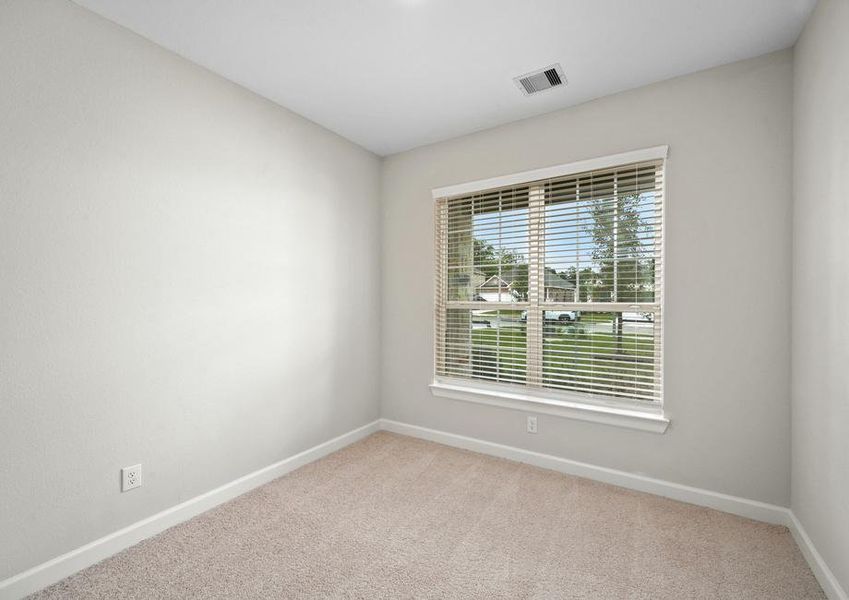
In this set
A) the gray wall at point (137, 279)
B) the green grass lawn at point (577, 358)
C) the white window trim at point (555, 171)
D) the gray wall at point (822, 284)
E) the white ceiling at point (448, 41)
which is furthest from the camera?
the green grass lawn at point (577, 358)

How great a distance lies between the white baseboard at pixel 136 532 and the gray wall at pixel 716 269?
5.93ft

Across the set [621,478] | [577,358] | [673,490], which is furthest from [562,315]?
[673,490]

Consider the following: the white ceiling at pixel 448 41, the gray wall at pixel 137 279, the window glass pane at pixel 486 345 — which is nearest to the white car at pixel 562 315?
the window glass pane at pixel 486 345

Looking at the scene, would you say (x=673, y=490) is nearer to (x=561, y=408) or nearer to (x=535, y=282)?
(x=561, y=408)

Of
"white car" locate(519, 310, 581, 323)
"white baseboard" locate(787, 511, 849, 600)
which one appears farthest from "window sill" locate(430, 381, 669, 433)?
"white baseboard" locate(787, 511, 849, 600)

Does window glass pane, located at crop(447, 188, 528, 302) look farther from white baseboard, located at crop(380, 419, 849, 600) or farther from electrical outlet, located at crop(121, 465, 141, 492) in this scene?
electrical outlet, located at crop(121, 465, 141, 492)

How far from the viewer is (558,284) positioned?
2.83 meters

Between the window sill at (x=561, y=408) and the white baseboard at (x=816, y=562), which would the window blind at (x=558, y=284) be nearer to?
the window sill at (x=561, y=408)

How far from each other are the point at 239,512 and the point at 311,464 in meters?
0.68

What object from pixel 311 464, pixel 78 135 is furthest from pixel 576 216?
pixel 78 135

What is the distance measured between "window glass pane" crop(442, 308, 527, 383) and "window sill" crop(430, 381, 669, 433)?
0.12 m

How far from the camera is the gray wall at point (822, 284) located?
1525 mm

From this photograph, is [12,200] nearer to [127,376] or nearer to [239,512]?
[127,376]

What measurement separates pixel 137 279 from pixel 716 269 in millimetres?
3078
